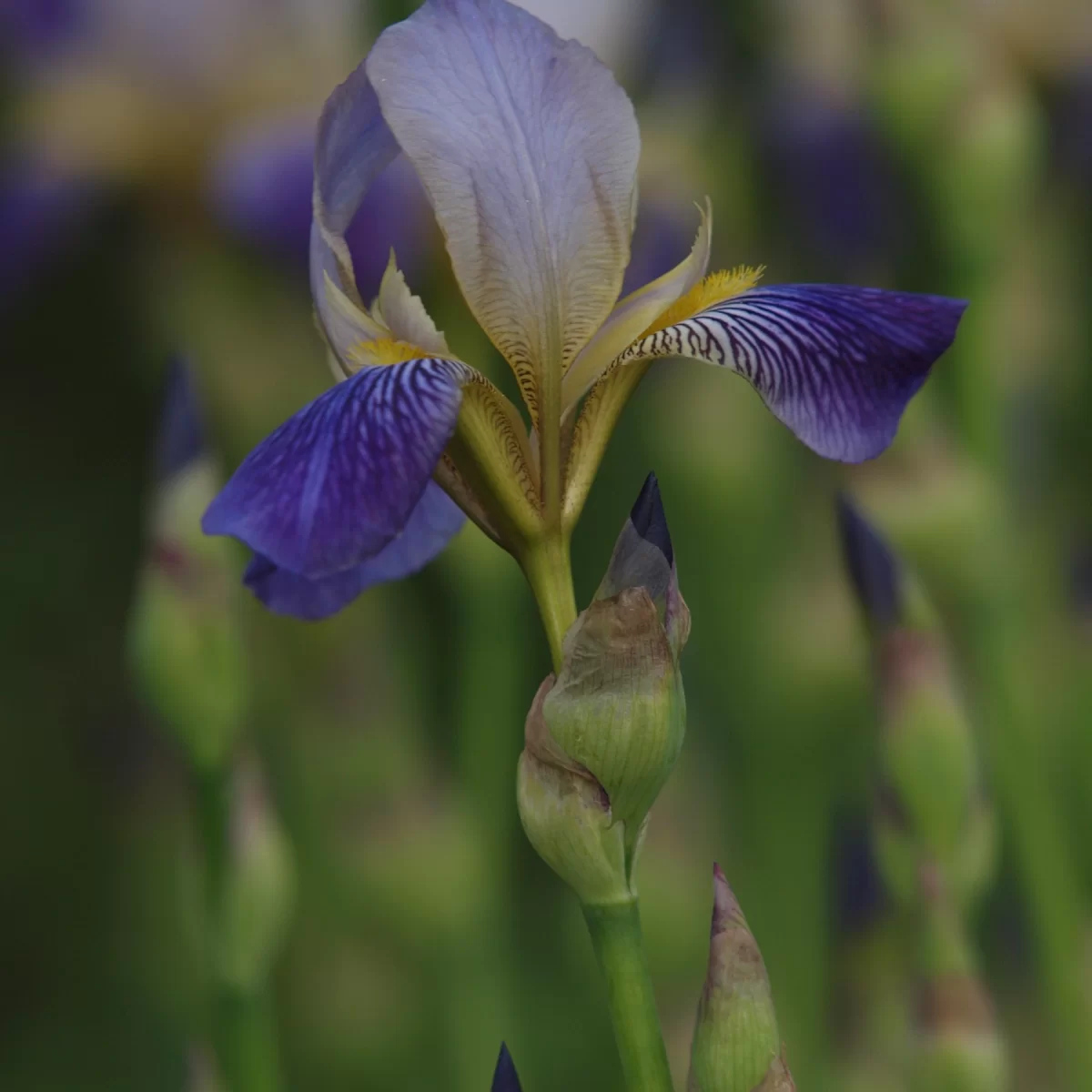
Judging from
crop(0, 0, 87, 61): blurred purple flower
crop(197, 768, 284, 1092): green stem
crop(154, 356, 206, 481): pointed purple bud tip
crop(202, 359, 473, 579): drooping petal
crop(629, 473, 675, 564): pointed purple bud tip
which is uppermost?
crop(0, 0, 87, 61): blurred purple flower

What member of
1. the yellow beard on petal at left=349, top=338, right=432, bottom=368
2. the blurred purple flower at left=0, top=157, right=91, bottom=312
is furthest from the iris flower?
the blurred purple flower at left=0, top=157, right=91, bottom=312

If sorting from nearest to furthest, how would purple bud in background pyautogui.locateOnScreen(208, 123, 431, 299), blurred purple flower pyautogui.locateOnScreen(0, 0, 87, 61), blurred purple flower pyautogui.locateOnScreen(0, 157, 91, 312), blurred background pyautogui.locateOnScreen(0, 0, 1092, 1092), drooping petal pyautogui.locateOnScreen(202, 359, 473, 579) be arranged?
1. drooping petal pyautogui.locateOnScreen(202, 359, 473, 579)
2. blurred background pyautogui.locateOnScreen(0, 0, 1092, 1092)
3. purple bud in background pyautogui.locateOnScreen(208, 123, 431, 299)
4. blurred purple flower pyautogui.locateOnScreen(0, 157, 91, 312)
5. blurred purple flower pyautogui.locateOnScreen(0, 0, 87, 61)

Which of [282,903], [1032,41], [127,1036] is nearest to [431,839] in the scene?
[282,903]

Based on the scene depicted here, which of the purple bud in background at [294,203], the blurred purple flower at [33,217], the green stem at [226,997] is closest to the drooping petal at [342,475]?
the green stem at [226,997]

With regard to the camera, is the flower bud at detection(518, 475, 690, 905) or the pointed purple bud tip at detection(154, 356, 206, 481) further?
the pointed purple bud tip at detection(154, 356, 206, 481)

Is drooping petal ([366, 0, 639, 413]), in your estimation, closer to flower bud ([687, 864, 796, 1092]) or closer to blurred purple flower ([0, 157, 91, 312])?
flower bud ([687, 864, 796, 1092])

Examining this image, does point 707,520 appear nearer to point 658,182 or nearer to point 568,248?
point 658,182

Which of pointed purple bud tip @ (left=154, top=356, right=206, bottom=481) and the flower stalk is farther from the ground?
pointed purple bud tip @ (left=154, top=356, right=206, bottom=481)
